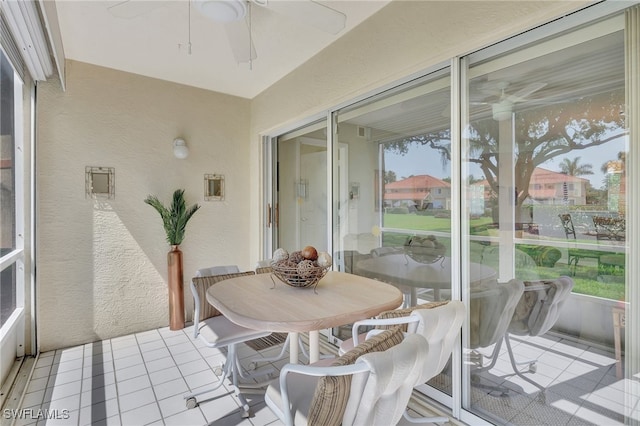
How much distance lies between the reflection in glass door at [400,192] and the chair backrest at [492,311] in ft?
0.60

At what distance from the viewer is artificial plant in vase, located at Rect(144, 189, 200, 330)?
3416 mm

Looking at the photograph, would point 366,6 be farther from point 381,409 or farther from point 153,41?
point 381,409

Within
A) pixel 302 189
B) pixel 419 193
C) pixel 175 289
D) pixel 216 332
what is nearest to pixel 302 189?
pixel 302 189

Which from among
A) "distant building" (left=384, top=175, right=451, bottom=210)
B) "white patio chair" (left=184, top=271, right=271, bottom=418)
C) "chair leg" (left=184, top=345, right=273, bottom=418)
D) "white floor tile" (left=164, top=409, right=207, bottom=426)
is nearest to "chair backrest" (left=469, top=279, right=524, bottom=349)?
"distant building" (left=384, top=175, right=451, bottom=210)

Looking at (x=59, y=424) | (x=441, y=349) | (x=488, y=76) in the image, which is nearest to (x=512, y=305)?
(x=441, y=349)

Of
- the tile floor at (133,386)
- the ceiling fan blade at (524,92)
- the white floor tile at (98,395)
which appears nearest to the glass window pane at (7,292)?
the tile floor at (133,386)

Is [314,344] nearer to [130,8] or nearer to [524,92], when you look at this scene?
[524,92]

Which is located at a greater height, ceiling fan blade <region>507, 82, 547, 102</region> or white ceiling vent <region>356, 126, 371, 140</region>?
white ceiling vent <region>356, 126, 371, 140</region>

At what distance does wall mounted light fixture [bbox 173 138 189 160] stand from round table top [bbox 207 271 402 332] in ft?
6.37

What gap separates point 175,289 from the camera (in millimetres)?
3453

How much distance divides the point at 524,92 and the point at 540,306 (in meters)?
1.12

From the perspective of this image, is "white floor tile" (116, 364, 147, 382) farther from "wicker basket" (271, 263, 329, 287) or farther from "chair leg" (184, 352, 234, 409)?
"wicker basket" (271, 263, 329, 287)

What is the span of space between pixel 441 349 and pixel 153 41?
313cm

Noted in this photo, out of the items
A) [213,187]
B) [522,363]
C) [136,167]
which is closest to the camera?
[522,363]
